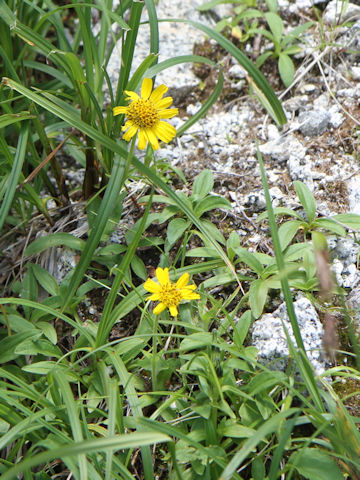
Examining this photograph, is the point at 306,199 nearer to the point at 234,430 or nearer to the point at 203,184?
the point at 203,184

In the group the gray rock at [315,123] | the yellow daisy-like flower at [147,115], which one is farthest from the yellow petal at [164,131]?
the gray rock at [315,123]

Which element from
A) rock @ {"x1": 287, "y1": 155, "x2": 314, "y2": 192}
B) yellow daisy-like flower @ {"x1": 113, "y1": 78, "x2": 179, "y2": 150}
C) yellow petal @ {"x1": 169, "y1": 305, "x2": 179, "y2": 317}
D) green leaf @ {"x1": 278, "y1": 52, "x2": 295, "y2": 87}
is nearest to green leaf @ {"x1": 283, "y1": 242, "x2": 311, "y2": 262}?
rock @ {"x1": 287, "y1": 155, "x2": 314, "y2": 192}

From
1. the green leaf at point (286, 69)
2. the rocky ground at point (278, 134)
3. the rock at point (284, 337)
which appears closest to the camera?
the rock at point (284, 337)

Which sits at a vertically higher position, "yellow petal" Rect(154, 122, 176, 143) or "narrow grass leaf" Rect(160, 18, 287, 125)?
"narrow grass leaf" Rect(160, 18, 287, 125)

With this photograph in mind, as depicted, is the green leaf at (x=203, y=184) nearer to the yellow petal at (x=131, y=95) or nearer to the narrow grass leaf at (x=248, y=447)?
the yellow petal at (x=131, y=95)

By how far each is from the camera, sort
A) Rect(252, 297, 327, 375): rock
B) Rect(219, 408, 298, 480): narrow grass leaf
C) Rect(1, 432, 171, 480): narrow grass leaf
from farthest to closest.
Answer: Rect(252, 297, 327, 375): rock, Rect(219, 408, 298, 480): narrow grass leaf, Rect(1, 432, 171, 480): narrow grass leaf

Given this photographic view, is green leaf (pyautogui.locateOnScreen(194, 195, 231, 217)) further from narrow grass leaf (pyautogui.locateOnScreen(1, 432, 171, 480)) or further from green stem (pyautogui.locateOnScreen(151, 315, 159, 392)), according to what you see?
narrow grass leaf (pyautogui.locateOnScreen(1, 432, 171, 480))

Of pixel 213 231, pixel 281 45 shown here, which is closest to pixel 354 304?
pixel 213 231
